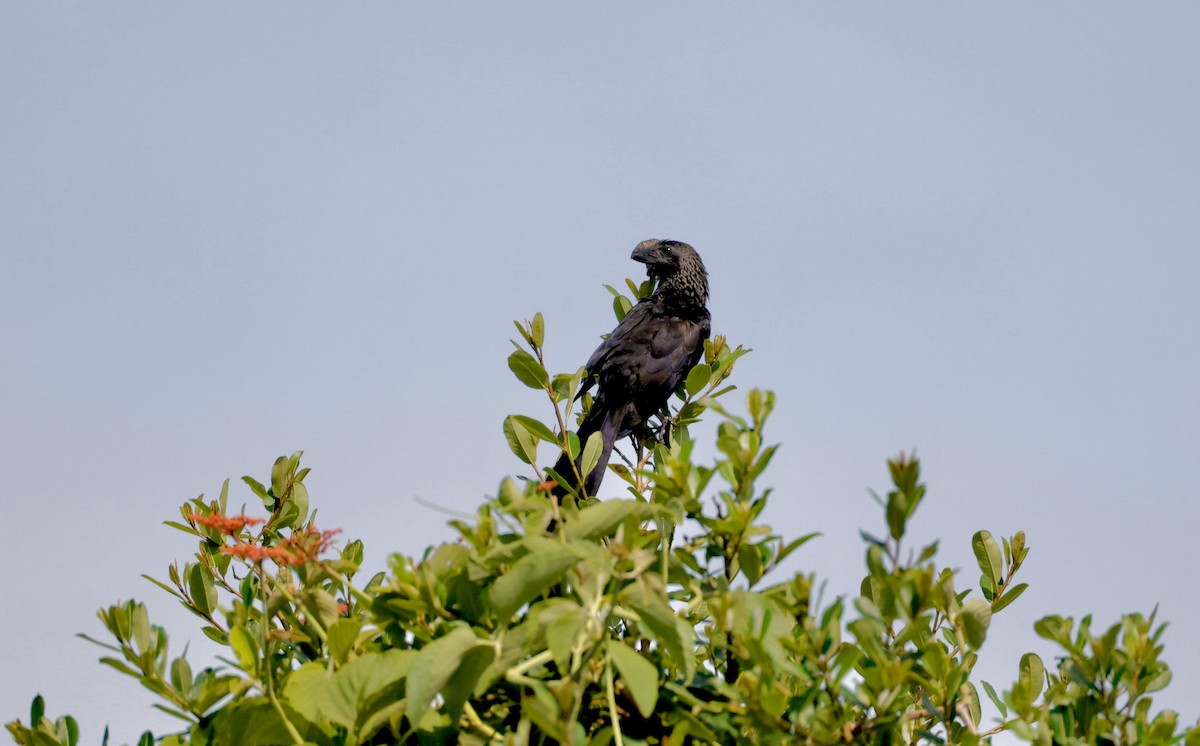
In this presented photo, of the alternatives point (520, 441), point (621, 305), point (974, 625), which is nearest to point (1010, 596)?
point (974, 625)

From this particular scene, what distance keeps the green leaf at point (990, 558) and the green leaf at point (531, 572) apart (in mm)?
1455

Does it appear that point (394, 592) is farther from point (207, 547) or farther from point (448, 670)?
point (207, 547)

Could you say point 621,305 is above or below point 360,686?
above

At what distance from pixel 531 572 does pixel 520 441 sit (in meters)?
1.42

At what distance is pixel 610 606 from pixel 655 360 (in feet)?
15.5

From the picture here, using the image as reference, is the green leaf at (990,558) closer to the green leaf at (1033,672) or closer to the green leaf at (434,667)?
the green leaf at (1033,672)

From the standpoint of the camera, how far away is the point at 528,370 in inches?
131

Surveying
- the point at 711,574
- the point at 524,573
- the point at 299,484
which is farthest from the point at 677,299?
the point at 524,573

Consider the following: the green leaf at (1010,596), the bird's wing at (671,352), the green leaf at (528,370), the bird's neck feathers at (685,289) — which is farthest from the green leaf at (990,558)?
the bird's neck feathers at (685,289)

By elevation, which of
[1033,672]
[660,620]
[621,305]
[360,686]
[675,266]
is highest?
[675,266]

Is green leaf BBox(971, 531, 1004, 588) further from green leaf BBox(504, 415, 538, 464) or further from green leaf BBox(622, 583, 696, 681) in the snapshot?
green leaf BBox(622, 583, 696, 681)

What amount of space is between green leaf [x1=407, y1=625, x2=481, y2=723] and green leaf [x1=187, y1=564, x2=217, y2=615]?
150cm

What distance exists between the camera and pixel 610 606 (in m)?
1.71

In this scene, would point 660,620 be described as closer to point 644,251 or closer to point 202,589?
point 202,589
